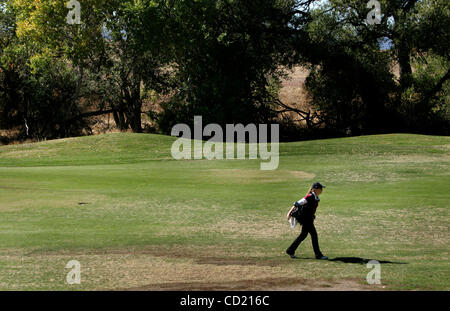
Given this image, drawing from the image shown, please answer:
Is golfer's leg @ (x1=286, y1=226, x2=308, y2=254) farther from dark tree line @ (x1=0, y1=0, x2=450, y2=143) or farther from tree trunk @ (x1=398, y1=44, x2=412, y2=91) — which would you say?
tree trunk @ (x1=398, y1=44, x2=412, y2=91)

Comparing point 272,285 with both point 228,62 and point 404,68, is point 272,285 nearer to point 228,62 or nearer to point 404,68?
point 228,62

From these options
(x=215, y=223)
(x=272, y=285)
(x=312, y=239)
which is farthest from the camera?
(x=215, y=223)

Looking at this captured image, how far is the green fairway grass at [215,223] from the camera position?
12.0 meters

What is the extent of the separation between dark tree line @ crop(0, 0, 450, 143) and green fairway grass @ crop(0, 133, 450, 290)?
18093 mm

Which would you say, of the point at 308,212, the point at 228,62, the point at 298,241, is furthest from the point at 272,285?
the point at 228,62

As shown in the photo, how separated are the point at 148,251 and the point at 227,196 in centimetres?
707

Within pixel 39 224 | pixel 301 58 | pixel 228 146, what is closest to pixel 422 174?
pixel 228 146

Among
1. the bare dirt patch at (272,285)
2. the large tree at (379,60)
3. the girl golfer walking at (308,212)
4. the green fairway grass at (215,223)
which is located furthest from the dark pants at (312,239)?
the large tree at (379,60)

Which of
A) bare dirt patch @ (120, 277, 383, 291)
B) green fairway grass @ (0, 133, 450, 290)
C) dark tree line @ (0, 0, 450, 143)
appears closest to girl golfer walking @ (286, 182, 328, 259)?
green fairway grass @ (0, 133, 450, 290)

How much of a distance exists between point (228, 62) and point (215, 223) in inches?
1357

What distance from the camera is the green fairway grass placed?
1197 cm

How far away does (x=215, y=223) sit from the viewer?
1656cm

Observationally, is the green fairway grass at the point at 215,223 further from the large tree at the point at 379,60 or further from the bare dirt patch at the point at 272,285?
the large tree at the point at 379,60

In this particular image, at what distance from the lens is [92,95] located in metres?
54.7
